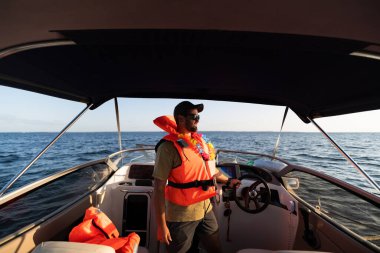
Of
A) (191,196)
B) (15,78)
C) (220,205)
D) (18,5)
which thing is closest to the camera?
(18,5)

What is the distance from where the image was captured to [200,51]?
5.97ft

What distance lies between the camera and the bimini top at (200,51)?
87cm

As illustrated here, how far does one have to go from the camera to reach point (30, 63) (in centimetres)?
181

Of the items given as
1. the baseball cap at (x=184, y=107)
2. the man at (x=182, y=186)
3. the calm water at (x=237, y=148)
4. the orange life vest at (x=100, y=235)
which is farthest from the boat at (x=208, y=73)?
the calm water at (x=237, y=148)

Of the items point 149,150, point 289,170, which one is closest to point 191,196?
point 289,170

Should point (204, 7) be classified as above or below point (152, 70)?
below

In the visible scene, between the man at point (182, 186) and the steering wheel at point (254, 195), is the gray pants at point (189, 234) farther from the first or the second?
the steering wheel at point (254, 195)

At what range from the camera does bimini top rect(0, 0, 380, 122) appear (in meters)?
0.87

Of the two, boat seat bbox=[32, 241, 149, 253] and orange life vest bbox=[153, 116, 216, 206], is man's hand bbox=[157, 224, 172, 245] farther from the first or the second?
boat seat bbox=[32, 241, 149, 253]

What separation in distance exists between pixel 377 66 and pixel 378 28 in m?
1.12

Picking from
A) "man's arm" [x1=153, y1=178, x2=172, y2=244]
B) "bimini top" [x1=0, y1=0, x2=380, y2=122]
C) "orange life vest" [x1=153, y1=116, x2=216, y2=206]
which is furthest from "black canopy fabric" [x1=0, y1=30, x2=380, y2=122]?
"man's arm" [x1=153, y1=178, x2=172, y2=244]

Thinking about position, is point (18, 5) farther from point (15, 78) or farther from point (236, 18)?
point (15, 78)

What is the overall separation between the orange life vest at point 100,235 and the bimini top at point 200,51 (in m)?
1.23

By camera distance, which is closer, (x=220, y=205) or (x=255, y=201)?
(x=255, y=201)
